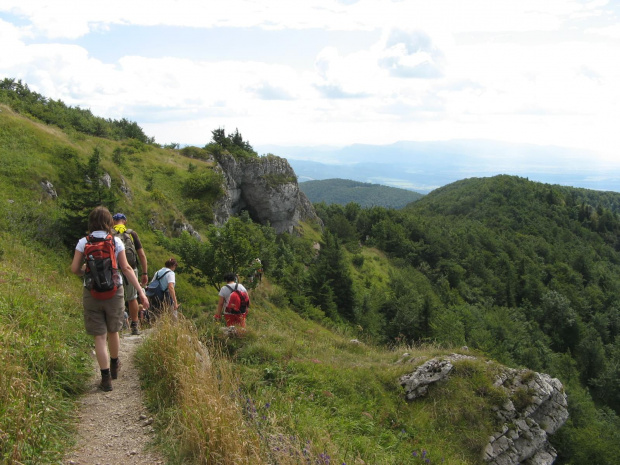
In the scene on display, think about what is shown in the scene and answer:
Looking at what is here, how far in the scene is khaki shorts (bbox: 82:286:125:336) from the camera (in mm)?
4898

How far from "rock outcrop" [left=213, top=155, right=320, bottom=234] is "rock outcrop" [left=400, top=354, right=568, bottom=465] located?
3660 cm

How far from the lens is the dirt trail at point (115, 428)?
376 centimetres

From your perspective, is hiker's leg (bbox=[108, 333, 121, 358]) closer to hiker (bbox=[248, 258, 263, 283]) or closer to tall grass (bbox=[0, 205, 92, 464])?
tall grass (bbox=[0, 205, 92, 464])

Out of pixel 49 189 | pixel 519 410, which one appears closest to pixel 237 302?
pixel 519 410

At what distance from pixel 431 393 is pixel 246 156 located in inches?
1608

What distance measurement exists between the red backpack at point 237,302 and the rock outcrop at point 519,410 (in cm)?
364

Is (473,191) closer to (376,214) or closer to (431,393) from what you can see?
(376,214)

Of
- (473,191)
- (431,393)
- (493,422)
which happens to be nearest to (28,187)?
(431,393)

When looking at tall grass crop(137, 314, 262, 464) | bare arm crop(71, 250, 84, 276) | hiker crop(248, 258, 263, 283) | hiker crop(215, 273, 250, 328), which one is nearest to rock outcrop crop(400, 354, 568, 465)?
hiker crop(215, 273, 250, 328)

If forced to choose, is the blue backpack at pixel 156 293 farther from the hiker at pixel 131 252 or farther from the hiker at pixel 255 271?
the hiker at pixel 255 271

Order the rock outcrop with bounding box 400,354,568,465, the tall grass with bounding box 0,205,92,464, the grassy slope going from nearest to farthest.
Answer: the tall grass with bounding box 0,205,92,464
the grassy slope
the rock outcrop with bounding box 400,354,568,465

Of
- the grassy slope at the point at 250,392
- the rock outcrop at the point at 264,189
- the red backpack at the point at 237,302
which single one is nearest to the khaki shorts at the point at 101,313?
the grassy slope at the point at 250,392

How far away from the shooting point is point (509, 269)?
66438mm

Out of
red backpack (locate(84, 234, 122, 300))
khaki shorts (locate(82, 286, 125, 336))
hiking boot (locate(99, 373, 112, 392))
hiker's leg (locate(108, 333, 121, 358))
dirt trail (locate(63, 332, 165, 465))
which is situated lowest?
dirt trail (locate(63, 332, 165, 465))
